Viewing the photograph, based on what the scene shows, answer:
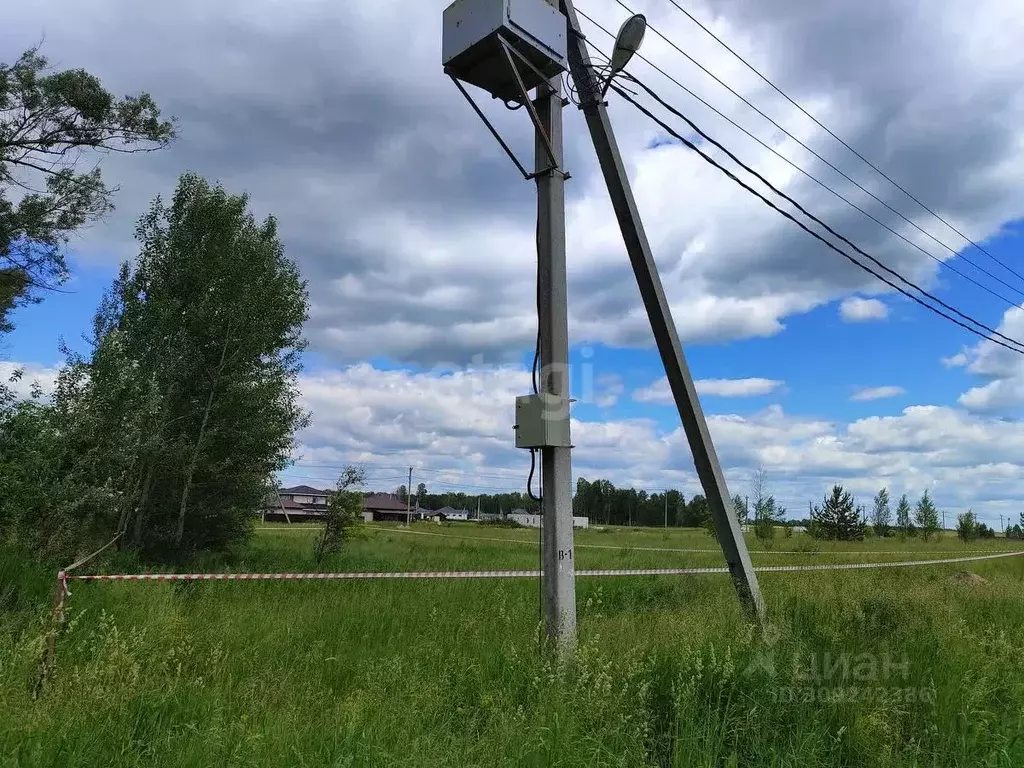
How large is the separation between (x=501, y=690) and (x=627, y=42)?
6381 millimetres

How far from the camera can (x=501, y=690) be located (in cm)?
446

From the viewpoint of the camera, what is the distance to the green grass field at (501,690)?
3508mm

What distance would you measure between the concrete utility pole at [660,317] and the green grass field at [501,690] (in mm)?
797

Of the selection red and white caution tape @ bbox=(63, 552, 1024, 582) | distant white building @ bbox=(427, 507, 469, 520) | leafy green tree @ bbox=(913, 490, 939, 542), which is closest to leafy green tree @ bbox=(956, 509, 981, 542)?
leafy green tree @ bbox=(913, 490, 939, 542)

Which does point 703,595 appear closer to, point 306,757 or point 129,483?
point 306,757

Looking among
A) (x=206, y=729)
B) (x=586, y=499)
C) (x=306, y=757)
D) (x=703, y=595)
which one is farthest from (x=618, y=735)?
(x=586, y=499)

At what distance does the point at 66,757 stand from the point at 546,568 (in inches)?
133

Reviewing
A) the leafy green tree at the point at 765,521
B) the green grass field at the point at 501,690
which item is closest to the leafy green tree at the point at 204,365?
the green grass field at the point at 501,690

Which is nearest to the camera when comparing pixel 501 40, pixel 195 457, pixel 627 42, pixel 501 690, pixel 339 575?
pixel 501 690

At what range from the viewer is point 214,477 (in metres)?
15.9

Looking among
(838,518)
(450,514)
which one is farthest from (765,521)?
(450,514)

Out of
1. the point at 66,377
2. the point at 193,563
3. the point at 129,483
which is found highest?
the point at 66,377

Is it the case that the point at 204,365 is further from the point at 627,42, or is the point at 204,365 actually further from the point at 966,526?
the point at 966,526

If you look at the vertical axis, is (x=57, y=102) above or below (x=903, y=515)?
above
